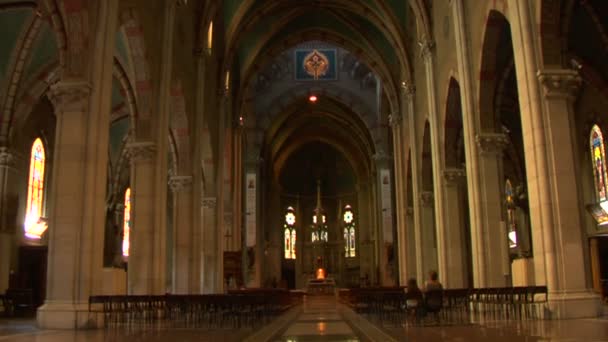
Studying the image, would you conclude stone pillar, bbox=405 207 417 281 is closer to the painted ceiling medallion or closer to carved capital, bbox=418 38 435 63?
carved capital, bbox=418 38 435 63

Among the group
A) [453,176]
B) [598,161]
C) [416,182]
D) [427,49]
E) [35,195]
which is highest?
[427,49]

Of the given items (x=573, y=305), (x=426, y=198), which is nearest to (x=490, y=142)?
(x=573, y=305)

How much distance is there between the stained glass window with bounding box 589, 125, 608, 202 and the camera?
2753 centimetres

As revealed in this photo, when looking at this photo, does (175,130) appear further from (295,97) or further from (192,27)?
(295,97)

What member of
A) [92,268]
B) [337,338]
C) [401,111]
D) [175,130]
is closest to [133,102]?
[175,130]

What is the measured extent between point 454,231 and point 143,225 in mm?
11551

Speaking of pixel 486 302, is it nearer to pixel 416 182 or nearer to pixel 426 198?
pixel 426 198

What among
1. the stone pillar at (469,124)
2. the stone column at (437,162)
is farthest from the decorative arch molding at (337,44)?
the stone pillar at (469,124)

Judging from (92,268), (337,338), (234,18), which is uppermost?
(234,18)

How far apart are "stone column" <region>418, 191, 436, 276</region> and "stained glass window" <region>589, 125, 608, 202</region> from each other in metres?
7.54

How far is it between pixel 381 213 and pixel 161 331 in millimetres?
35350

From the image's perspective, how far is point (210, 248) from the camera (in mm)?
28438

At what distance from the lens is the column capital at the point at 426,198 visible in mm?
29000

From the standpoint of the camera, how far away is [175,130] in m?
24.1
